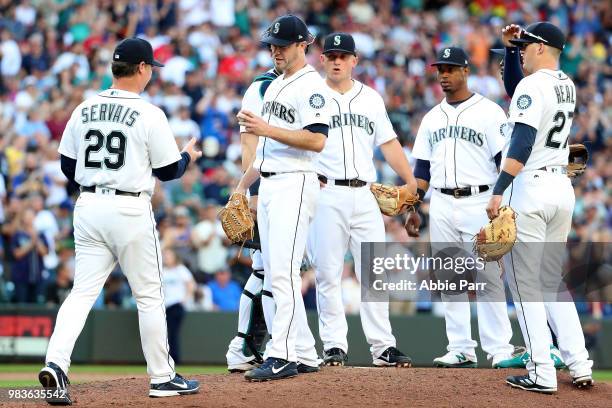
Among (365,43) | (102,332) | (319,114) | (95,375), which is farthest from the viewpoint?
(365,43)

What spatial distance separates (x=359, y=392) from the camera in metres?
7.19

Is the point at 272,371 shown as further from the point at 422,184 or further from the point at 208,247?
the point at 208,247

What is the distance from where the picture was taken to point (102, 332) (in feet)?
44.8

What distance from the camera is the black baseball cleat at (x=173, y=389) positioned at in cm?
700

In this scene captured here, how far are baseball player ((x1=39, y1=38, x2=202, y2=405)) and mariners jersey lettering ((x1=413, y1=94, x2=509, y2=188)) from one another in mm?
2564

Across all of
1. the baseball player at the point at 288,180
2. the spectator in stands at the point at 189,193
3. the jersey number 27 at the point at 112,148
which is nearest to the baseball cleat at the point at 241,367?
the baseball player at the point at 288,180

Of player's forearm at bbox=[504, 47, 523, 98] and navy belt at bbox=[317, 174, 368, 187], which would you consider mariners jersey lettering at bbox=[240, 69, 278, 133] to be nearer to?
navy belt at bbox=[317, 174, 368, 187]

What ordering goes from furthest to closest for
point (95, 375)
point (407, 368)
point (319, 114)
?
point (95, 375)
point (407, 368)
point (319, 114)

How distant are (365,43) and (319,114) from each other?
12561 millimetres

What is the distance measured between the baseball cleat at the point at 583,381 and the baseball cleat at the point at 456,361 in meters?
1.19

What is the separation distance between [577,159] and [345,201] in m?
1.88

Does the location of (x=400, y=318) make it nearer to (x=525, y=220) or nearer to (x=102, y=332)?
(x=102, y=332)

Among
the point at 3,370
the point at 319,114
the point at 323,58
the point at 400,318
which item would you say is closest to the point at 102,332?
the point at 3,370

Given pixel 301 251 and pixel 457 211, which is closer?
pixel 301 251
